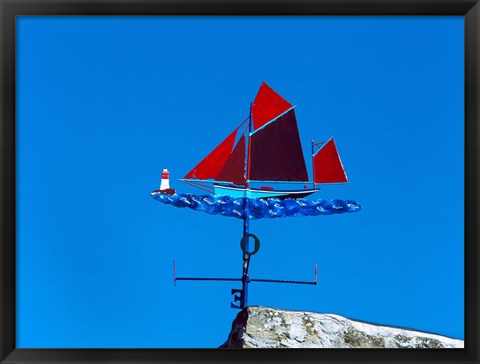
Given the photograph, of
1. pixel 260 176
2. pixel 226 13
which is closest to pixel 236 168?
pixel 260 176

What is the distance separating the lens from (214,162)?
4426mm

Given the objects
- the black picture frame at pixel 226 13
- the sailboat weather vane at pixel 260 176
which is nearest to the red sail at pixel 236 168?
the sailboat weather vane at pixel 260 176

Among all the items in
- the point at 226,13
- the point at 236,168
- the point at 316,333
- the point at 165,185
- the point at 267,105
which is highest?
the point at 226,13

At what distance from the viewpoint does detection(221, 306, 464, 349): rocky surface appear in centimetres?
439

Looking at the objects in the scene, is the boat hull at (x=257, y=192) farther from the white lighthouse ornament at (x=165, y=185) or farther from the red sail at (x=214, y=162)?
the white lighthouse ornament at (x=165, y=185)

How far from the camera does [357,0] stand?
3723 mm

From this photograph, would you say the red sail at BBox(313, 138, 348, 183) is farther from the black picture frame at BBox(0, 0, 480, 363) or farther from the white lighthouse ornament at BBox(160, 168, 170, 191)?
the white lighthouse ornament at BBox(160, 168, 170, 191)

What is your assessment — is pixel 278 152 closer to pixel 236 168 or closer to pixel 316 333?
pixel 236 168

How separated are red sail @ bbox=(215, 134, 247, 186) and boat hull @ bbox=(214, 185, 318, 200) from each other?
3.1 inches

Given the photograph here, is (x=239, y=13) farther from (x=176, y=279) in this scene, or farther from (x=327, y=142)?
(x=176, y=279)

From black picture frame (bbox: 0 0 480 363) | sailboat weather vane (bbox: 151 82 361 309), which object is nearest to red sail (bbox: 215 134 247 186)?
sailboat weather vane (bbox: 151 82 361 309)

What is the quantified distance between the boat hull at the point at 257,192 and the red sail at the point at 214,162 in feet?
0.35

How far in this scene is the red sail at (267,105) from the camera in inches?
169

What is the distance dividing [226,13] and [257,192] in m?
1.20
